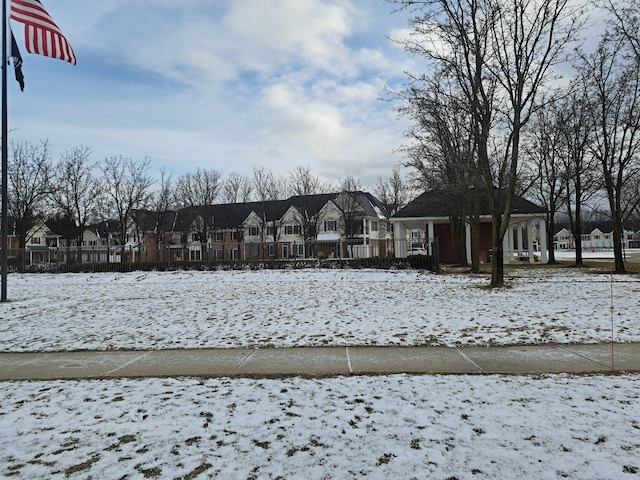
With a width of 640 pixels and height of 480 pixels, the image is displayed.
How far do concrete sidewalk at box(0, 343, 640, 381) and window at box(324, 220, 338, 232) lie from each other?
47066 mm

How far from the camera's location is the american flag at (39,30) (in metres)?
12.8

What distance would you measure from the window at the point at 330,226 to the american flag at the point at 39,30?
140ft

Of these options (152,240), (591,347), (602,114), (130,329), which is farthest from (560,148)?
(152,240)

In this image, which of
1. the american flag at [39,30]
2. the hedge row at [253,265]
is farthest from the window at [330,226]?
the american flag at [39,30]

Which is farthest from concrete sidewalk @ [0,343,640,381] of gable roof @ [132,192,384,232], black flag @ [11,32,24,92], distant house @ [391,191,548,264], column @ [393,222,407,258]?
gable roof @ [132,192,384,232]

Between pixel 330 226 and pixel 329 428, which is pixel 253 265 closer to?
pixel 329 428

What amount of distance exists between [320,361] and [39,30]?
41.5 ft

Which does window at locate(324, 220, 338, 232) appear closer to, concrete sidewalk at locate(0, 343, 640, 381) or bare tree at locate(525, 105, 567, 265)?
bare tree at locate(525, 105, 567, 265)

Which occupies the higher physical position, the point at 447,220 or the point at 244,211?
the point at 244,211

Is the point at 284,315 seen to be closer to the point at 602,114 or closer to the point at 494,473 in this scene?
the point at 494,473

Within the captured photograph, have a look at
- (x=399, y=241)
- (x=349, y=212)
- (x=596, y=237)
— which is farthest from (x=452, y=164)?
(x=596, y=237)

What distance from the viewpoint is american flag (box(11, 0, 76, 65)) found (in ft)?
42.1

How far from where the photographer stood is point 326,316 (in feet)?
35.7

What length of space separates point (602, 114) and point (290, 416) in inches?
939
